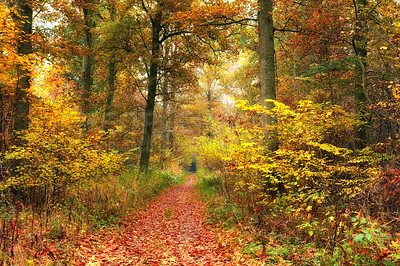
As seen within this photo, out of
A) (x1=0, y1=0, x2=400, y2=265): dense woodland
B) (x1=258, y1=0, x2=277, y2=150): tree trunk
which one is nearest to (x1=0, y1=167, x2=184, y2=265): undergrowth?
(x1=0, y1=0, x2=400, y2=265): dense woodland

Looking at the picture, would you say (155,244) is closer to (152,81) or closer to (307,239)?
(307,239)

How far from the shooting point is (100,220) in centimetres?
625

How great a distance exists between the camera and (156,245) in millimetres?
5488

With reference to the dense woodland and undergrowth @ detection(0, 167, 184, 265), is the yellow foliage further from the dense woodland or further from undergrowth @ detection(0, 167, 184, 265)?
undergrowth @ detection(0, 167, 184, 265)

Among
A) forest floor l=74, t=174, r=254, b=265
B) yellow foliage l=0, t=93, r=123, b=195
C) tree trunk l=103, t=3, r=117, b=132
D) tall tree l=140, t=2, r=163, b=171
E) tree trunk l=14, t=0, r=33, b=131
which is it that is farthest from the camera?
tree trunk l=103, t=3, r=117, b=132

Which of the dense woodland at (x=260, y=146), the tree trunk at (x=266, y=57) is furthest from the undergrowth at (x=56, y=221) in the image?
the tree trunk at (x=266, y=57)

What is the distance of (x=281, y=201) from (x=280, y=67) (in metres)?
11.9

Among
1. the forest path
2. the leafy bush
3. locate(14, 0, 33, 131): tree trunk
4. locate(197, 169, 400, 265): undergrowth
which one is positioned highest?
locate(14, 0, 33, 131): tree trunk

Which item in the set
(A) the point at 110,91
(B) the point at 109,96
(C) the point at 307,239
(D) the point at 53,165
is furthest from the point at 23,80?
(C) the point at 307,239

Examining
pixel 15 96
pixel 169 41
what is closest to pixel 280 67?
pixel 169 41

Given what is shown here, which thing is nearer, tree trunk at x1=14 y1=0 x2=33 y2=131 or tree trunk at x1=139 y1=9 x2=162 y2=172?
tree trunk at x1=14 y1=0 x2=33 y2=131

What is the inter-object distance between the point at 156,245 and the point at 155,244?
0.07 m

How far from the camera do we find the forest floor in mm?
4578

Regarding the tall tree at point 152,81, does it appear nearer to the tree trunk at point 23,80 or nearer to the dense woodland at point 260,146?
the dense woodland at point 260,146
